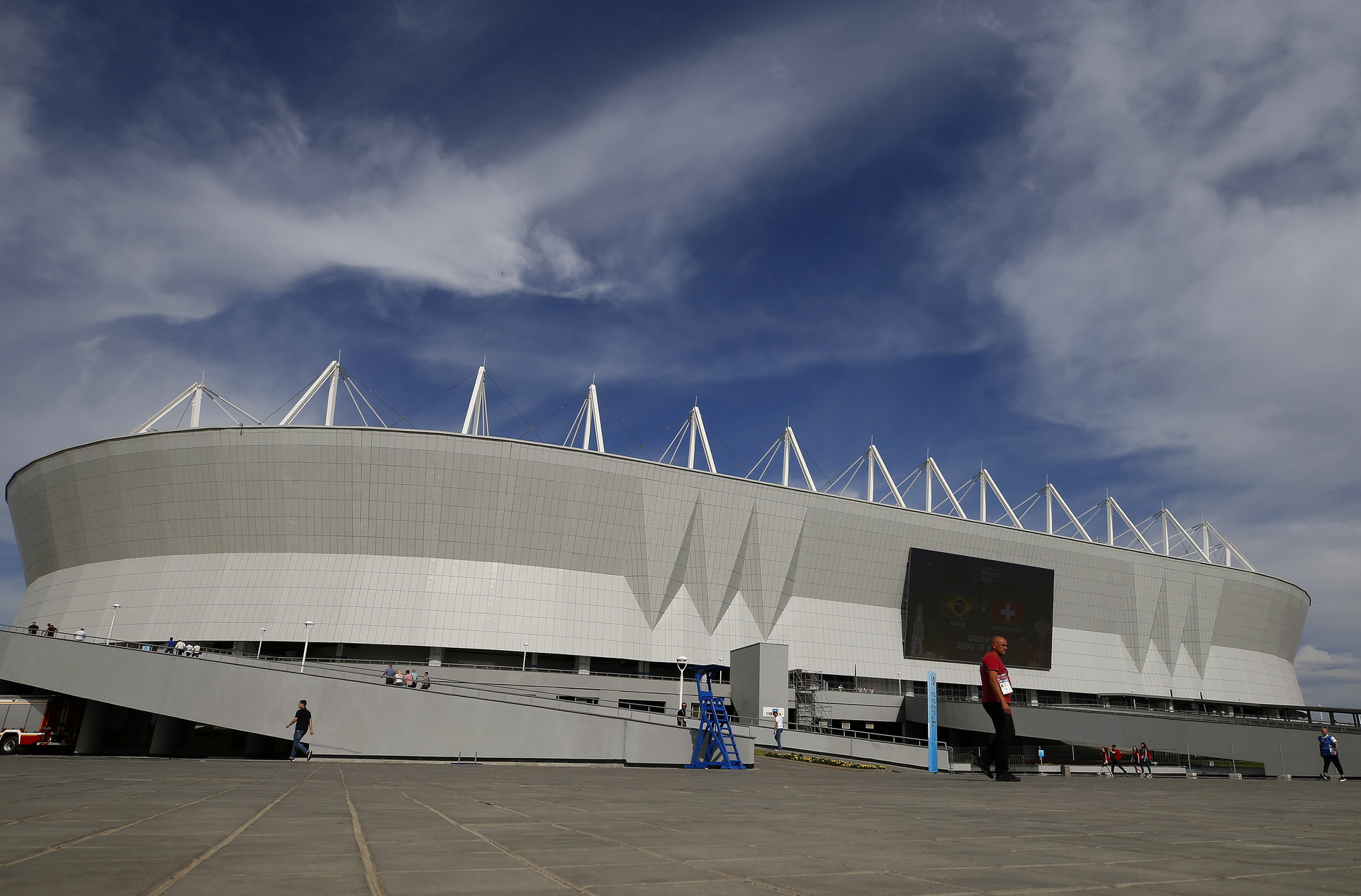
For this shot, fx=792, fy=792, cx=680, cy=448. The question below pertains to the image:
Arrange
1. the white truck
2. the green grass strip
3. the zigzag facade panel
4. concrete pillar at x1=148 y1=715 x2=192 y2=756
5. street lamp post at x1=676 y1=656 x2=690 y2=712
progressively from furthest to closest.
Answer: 1. the zigzag facade panel
2. concrete pillar at x1=148 y1=715 x2=192 y2=756
3. street lamp post at x1=676 y1=656 x2=690 y2=712
4. the white truck
5. the green grass strip

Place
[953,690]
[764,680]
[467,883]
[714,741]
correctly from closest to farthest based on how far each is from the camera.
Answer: [467,883], [714,741], [764,680], [953,690]

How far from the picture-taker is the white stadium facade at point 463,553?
195ft

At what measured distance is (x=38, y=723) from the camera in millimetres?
37250

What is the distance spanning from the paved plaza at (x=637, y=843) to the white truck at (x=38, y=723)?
33.6 metres

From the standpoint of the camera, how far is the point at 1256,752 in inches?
1489

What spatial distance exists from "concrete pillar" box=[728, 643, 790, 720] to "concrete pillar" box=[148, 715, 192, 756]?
2775 cm

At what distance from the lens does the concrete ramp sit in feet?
91.9

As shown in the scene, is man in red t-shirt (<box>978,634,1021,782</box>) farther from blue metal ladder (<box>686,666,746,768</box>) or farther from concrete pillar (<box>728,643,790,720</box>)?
concrete pillar (<box>728,643,790,720</box>)

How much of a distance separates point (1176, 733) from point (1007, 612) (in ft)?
109

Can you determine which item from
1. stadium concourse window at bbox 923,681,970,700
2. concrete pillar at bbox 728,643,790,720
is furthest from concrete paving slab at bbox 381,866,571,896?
stadium concourse window at bbox 923,681,970,700

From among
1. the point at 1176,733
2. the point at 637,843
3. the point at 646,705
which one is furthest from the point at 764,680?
the point at 637,843

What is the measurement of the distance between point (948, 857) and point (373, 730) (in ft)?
89.4

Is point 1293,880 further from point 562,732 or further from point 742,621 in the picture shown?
point 742,621

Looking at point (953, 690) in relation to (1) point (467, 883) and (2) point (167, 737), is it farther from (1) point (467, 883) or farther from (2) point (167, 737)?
(1) point (467, 883)
